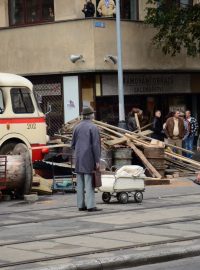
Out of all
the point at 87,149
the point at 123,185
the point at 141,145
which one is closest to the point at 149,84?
the point at 141,145

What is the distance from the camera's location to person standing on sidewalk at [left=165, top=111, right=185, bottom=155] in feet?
74.5

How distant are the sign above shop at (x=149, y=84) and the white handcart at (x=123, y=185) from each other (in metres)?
12.7

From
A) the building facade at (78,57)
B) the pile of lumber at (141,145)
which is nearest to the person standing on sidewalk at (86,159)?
the pile of lumber at (141,145)

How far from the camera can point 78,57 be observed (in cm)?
2589

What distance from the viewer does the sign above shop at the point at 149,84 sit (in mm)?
26906

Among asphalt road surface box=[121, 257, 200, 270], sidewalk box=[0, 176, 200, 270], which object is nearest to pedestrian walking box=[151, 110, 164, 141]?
sidewalk box=[0, 176, 200, 270]

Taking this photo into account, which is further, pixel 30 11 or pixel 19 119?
pixel 30 11

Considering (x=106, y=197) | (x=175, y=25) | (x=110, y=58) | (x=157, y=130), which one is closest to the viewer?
(x=106, y=197)

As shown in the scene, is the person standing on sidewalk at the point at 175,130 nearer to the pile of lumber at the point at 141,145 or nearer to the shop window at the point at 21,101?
the pile of lumber at the point at 141,145

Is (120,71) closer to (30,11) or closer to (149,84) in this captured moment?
(149,84)

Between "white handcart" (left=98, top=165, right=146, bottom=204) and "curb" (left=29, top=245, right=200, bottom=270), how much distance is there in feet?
15.4

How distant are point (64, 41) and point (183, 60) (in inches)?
221

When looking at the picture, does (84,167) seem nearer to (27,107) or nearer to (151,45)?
(27,107)

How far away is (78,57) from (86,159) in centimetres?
1331
